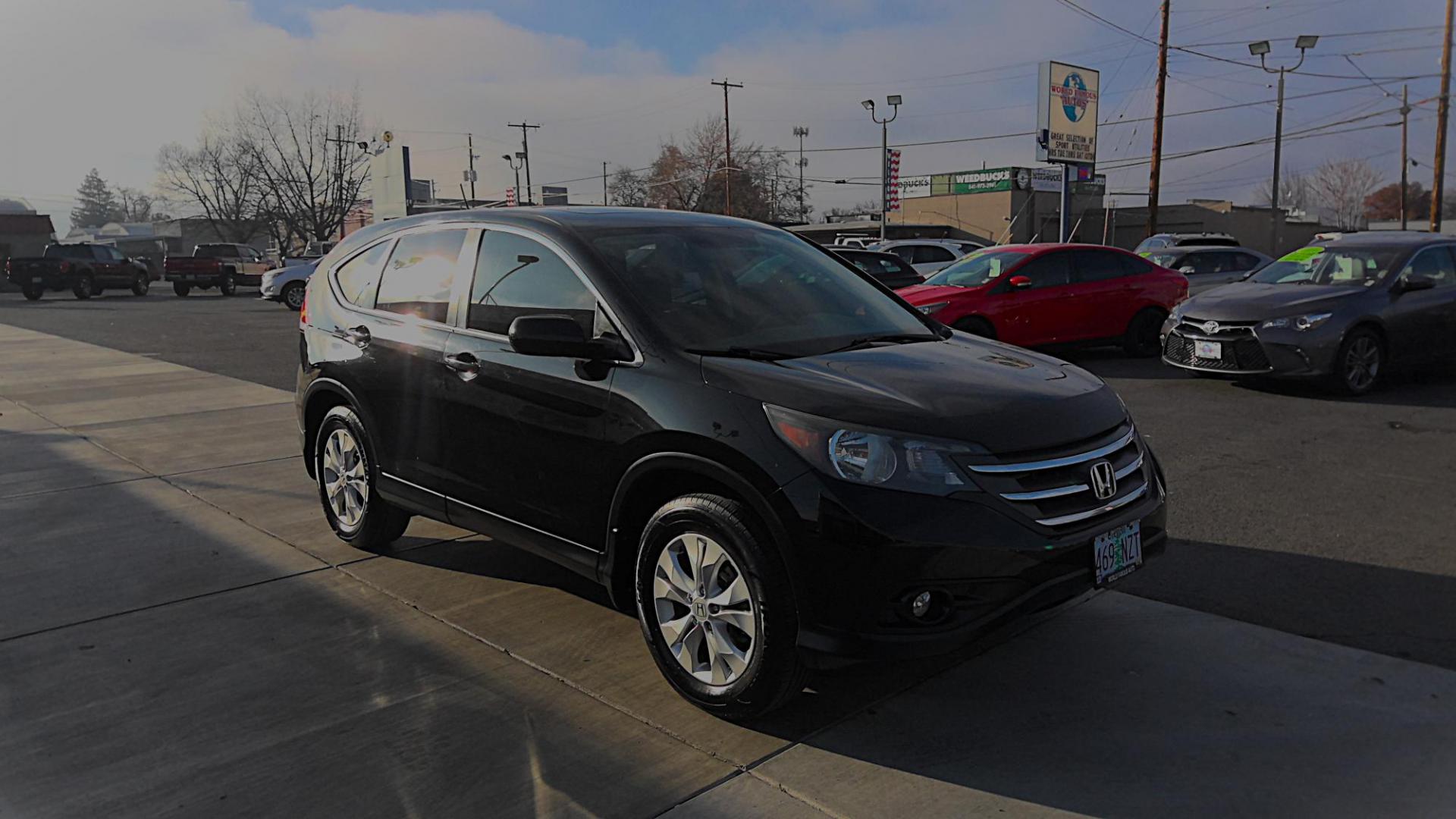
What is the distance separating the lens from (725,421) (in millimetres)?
3352

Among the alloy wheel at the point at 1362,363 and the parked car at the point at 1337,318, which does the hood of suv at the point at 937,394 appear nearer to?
the parked car at the point at 1337,318

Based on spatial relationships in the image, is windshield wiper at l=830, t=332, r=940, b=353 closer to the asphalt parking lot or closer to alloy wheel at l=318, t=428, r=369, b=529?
the asphalt parking lot

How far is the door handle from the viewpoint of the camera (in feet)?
14.2

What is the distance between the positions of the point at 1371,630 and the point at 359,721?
3.96 metres

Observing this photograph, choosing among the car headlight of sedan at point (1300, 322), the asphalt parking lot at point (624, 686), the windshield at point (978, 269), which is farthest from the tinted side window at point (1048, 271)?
the asphalt parking lot at point (624, 686)

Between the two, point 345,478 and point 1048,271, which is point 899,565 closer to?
point 345,478

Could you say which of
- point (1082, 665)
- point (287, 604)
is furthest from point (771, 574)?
point (287, 604)

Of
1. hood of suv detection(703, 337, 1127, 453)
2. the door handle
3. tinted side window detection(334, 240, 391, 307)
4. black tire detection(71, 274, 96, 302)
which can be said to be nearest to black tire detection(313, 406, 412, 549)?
tinted side window detection(334, 240, 391, 307)

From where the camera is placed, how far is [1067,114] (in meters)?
32.0

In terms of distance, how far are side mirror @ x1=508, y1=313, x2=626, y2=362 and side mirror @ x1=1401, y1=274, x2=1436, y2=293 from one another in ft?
30.3

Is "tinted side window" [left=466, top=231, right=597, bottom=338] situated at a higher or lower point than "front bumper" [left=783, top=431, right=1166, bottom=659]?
higher

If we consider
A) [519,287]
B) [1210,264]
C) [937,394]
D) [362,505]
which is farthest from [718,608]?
[1210,264]

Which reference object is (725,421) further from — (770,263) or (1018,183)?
(1018,183)

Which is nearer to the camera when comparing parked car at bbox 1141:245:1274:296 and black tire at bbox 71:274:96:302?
parked car at bbox 1141:245:1274:296
